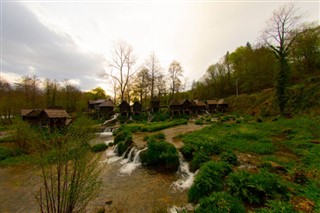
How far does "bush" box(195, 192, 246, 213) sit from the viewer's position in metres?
4.78

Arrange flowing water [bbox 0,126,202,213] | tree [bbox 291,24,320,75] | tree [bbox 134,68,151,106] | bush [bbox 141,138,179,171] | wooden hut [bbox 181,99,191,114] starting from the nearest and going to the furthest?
flowing water [bbox 0,126,202,213]
bush [bbox 141,138,179,171]
tree [bbox 291,24,320,75]
wooden hut [bbox 181,99,191,114]
tree [bbox 134,68,151,106]

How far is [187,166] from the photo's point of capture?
10391mm

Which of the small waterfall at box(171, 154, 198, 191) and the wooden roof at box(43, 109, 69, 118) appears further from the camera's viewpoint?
the wooden roof at box(43, 109, 69, 118)

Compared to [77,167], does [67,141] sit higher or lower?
higher

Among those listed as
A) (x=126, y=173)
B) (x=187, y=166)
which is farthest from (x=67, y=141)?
(x=187, y=166)

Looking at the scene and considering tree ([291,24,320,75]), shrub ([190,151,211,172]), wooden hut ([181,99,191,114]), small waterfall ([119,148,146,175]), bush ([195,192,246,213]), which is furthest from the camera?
wooden hut ([181,99,191,114])

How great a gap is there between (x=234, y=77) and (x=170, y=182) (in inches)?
2013

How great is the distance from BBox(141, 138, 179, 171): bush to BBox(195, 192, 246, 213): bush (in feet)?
17.2

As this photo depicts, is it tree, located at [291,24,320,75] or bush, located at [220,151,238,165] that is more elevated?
tree, located at [291,24,320,75]

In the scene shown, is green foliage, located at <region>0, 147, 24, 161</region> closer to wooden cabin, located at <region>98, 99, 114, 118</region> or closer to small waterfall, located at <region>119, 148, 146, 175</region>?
small waterfall, located at <region>119, 148, 146, 175</region>

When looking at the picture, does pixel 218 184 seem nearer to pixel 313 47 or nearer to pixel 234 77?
pixel 313 47

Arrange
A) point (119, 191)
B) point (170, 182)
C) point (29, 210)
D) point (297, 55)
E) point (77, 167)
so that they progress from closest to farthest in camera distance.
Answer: point (77, 167)
point (29, 210)
point (119, 191)
point (170, 182)
point (297, 55)

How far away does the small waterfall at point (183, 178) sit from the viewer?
8.34 metres

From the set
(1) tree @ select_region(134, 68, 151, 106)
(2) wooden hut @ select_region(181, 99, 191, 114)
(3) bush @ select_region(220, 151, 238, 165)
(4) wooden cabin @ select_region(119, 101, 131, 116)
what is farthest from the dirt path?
(1) tree @ select_region(134, 68, 151, 106)
